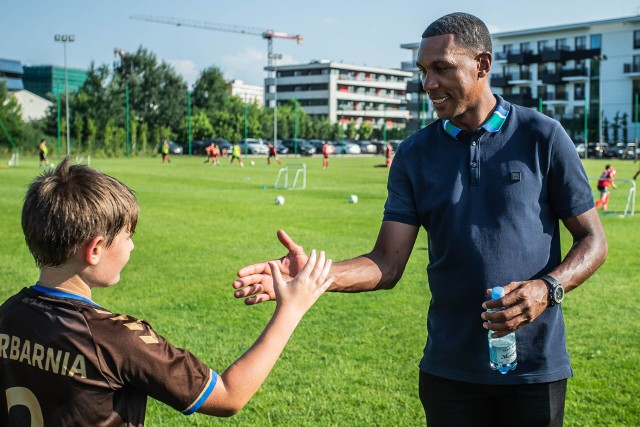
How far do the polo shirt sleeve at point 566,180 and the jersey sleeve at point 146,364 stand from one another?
162 centimetres

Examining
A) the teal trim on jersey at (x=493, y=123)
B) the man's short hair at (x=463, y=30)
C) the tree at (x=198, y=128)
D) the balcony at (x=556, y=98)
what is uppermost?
the balcony at (x=556, y=98)

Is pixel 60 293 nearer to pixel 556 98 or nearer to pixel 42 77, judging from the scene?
pixel 556 98

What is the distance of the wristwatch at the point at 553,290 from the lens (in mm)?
3141

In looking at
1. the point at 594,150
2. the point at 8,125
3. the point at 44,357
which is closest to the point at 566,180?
the point at 44,357

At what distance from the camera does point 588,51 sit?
3625 inches

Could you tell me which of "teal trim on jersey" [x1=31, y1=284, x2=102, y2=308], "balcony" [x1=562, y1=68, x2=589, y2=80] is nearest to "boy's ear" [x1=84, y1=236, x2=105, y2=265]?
"teal trim on jersey" [x1=31, y1=284, x2=102, y2=308]

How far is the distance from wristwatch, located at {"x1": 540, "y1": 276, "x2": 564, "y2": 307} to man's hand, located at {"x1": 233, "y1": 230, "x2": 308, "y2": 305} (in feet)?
3.22

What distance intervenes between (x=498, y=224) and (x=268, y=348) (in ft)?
3.66

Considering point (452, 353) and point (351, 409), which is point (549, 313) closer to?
point (452, 353)

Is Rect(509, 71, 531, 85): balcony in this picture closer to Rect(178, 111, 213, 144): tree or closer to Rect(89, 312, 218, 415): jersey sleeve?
Rect(178, 111, 213, 144): tree

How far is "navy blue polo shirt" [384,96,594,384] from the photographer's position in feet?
10.6

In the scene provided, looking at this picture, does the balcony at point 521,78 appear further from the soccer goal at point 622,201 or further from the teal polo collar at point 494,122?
the teal polo collar at point 494,122

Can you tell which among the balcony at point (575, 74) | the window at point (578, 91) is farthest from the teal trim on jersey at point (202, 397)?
the window at point (578, 91)

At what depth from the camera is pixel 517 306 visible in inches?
119
